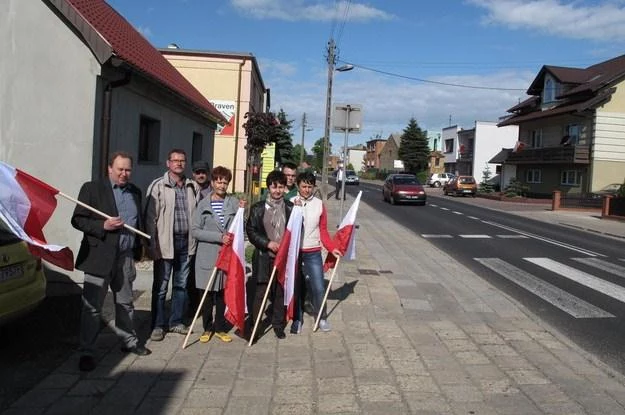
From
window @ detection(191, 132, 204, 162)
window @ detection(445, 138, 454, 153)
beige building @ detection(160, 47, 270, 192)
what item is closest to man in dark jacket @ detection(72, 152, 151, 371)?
window @ detection(191, 132, 204, 162)

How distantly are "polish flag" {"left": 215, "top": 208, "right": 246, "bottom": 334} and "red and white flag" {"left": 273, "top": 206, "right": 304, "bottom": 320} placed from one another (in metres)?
0.39

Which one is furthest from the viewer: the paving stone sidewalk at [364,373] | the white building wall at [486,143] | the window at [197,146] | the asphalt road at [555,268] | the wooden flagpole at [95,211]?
the white building wall at [486,143]

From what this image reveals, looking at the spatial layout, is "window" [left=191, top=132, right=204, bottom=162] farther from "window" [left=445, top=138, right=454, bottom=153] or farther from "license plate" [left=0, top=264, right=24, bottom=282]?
"window" [left=445, top=138, right=454, bottom=153]

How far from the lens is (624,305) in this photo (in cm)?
825

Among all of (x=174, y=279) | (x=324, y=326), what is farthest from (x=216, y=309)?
(x=324, y=326)

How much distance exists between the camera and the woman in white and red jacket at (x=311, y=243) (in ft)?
20.2

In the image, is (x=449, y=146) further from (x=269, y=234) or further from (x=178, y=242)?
(x=178, y=242)

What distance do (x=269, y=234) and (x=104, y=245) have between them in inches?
66.9

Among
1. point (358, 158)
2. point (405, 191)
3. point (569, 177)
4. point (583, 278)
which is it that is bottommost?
point (583, 278)

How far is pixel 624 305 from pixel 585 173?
105 ft

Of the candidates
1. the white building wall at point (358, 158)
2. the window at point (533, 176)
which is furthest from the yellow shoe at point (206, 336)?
the white building wall at point (358, 158)

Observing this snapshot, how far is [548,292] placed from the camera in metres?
9.12

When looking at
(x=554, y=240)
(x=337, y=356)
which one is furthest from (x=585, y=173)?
(x=337, y=356)

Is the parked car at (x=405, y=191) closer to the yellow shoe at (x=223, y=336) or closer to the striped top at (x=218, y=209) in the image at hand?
the yellow shoe at (x=223, y=336)
